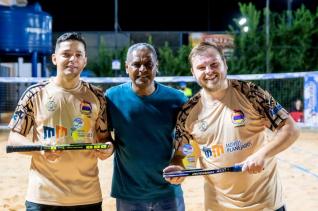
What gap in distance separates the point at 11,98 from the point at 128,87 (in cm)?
1638

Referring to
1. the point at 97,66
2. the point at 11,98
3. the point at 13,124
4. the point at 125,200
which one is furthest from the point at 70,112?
the point at 97,66

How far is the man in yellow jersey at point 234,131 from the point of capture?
10.0 ft

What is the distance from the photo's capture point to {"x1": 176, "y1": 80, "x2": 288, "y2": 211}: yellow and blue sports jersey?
10.0ft

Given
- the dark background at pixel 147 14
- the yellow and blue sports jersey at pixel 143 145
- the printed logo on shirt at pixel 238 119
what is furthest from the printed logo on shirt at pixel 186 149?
the dark background at pixel 147 14

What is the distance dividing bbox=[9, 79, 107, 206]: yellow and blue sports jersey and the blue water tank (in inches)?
575

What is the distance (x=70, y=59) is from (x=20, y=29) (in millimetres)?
14733

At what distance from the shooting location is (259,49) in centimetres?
2000

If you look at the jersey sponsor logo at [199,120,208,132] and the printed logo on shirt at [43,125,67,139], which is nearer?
the jersey sponsor logo at [199,120,208,132]

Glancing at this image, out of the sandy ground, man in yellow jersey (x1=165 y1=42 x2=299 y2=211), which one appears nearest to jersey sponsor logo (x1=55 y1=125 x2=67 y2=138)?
man in yellow jersey (x1=165 y1=42 x2=299 y2=211)

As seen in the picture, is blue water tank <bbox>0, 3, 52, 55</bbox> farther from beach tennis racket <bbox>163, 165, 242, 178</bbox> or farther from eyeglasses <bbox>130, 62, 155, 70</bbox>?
beach tennis racket <bbox>163, 165, 242, 178</bbox>

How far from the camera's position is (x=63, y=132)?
10.8ft

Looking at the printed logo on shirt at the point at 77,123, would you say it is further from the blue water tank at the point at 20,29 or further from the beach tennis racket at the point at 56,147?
the blue water tank at the point at 20,29

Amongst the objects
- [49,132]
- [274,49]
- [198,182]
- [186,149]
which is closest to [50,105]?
[49,132]

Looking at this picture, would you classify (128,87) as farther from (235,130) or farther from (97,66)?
(97,66)
